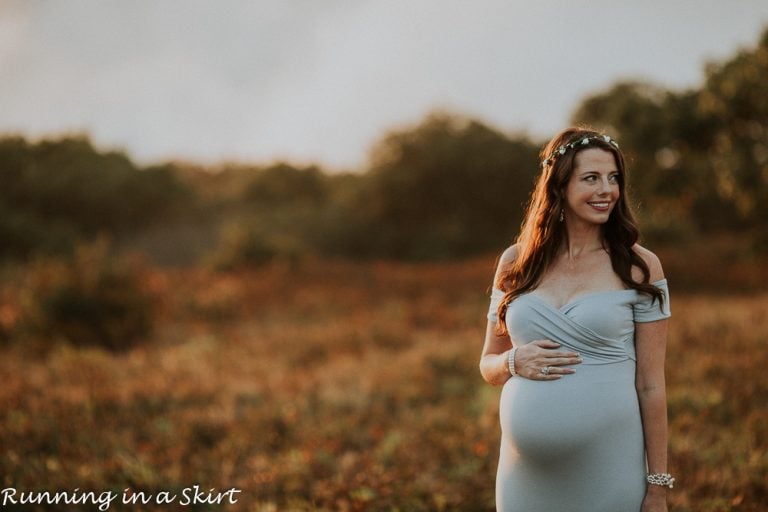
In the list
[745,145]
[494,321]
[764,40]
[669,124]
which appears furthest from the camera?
[669,124]

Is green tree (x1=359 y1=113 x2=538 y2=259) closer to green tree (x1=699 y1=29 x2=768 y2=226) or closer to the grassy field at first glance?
green tree (x1=699 y1=29 x2=768 y2=226)

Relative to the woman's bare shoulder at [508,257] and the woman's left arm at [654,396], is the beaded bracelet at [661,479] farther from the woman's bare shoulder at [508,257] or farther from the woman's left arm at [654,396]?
the woman's bare shoulder at [508,257]

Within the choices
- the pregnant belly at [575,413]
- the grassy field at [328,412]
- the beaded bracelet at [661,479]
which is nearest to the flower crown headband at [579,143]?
the pregnant belly at [575,413]

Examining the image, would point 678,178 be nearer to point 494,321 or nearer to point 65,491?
→ point 494,321

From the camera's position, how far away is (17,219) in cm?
2283

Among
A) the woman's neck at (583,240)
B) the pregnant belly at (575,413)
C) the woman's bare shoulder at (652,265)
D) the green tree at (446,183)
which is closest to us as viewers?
the pregnant belly at (575,413)

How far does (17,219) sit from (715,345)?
24789 millimetres

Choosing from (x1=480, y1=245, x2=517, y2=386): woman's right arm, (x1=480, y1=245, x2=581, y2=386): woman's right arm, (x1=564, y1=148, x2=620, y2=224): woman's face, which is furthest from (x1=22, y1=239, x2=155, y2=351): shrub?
(x1=564, y1=148, x2=620, y2=224): woman's face

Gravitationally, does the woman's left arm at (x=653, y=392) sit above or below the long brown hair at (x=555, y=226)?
below

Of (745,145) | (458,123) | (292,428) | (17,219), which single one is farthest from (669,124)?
(17,219)

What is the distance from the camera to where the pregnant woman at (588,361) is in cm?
237

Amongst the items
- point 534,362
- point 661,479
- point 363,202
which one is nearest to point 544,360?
point 534,362

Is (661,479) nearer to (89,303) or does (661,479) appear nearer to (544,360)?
(544,360)

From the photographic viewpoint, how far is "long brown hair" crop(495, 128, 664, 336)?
2531mm
